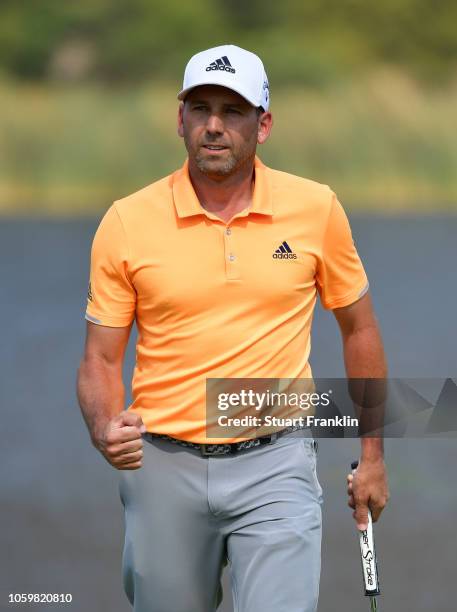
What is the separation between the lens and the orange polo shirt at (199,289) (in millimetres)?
3875

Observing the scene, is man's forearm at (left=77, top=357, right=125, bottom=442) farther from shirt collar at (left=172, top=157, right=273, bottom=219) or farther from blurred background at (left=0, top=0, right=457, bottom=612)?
blurred background at (left=0, top=0, right=457, bottom=612)

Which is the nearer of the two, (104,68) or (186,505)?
(186,505)

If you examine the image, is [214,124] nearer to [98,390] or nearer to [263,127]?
[263,127]

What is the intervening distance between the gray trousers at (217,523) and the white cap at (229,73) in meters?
0.81

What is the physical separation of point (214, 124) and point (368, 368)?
731mm

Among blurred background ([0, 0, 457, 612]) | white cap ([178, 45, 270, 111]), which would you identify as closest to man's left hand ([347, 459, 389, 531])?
white cap ([178, 45, 270, 111])

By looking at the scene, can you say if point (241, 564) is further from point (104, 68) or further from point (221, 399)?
point (104, 68)

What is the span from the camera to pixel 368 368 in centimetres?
417

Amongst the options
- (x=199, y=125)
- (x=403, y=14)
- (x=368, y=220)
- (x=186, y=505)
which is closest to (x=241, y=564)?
(x=186, y=505)

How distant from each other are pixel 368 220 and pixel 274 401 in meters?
12.0

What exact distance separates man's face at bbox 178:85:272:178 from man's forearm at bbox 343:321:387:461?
20.9 inches

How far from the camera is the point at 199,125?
394cm

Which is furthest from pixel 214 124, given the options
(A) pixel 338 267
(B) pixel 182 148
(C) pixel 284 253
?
(B) pixel 182 148

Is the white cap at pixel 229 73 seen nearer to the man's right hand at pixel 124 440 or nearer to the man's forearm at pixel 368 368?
the man's forearm at pixel 368 368
